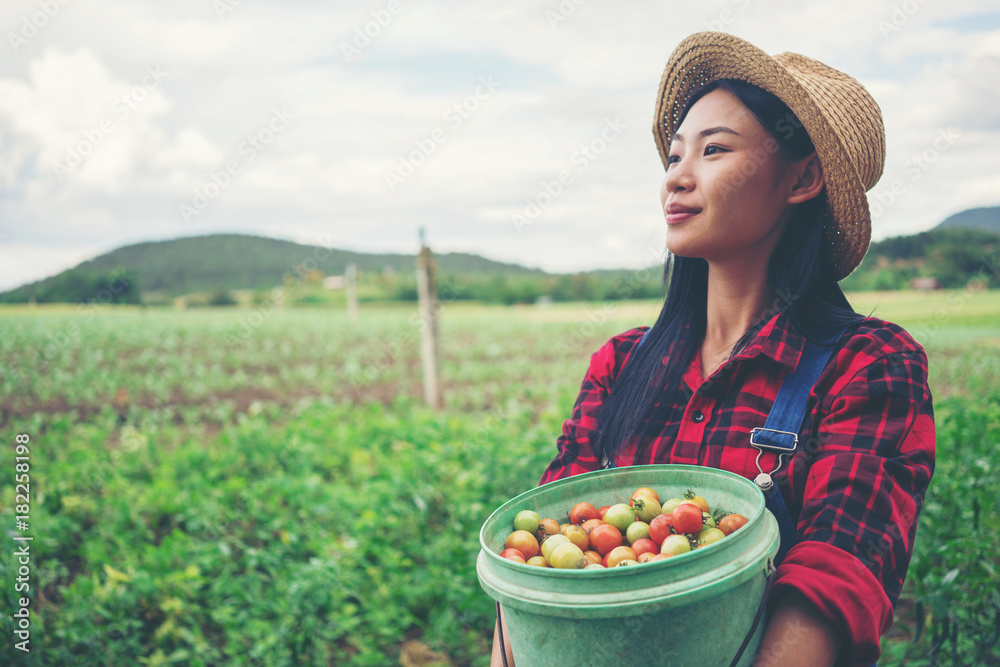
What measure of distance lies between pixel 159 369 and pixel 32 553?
24.8 feet

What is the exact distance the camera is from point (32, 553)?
11.9ft

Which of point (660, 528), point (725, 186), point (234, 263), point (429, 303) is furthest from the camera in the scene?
point (234, 263)

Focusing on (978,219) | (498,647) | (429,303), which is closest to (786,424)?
(498,647)

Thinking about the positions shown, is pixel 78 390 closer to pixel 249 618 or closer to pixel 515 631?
pixel 249 618

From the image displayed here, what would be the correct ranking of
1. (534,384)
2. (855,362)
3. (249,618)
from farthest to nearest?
(534,384) < (249,618) < (855,362)

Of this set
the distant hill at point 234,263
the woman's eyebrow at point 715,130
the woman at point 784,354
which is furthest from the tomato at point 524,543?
the distant hill at point 234,263

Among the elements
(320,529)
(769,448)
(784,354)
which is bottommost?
(320,529)

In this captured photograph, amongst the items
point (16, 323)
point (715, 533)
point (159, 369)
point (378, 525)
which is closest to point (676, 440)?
point (715, 533)

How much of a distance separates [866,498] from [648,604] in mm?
486

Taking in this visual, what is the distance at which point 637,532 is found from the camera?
4.04 feet

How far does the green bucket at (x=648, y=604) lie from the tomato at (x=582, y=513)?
299mm

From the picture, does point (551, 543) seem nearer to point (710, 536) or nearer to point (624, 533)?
point (624, 533)

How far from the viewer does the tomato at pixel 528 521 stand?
1.32 m

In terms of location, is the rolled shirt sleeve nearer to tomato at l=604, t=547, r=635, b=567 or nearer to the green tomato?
tomato at l=604, t=547, r=635, b=567
